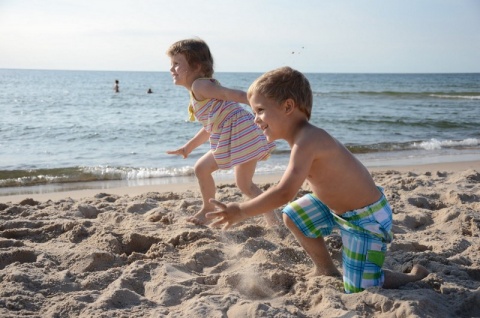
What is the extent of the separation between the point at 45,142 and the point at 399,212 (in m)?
7.70

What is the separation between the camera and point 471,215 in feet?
13.0

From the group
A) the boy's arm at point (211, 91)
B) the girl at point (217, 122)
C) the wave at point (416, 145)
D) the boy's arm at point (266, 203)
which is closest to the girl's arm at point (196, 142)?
the girl at point (217, 122)

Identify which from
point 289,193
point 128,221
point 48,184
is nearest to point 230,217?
point 289,193

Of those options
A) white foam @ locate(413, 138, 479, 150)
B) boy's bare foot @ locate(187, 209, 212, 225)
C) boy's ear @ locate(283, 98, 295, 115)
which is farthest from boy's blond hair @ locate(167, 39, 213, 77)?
white foam @ locate(413, 138, 479, 150)

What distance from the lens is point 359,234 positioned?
2641mm

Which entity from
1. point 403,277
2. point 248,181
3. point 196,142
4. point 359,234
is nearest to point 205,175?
point 196,142

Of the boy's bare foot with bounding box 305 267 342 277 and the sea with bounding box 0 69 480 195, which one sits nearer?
the boy's bare foot with bounding box 305 267 342 277

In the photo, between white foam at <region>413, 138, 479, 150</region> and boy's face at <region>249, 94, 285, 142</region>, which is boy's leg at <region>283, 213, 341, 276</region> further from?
white foam at <region>413, 138, 479, 150</region>

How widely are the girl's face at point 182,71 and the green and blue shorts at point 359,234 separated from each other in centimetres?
165

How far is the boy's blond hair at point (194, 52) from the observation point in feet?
13.1

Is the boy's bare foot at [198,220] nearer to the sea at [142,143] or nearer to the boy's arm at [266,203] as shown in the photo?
the boy's arm at [266,203]

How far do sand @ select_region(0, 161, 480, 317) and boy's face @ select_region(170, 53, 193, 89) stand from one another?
3.57ft

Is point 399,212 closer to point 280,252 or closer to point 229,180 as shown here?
point 280,252

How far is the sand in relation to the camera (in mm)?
2396
